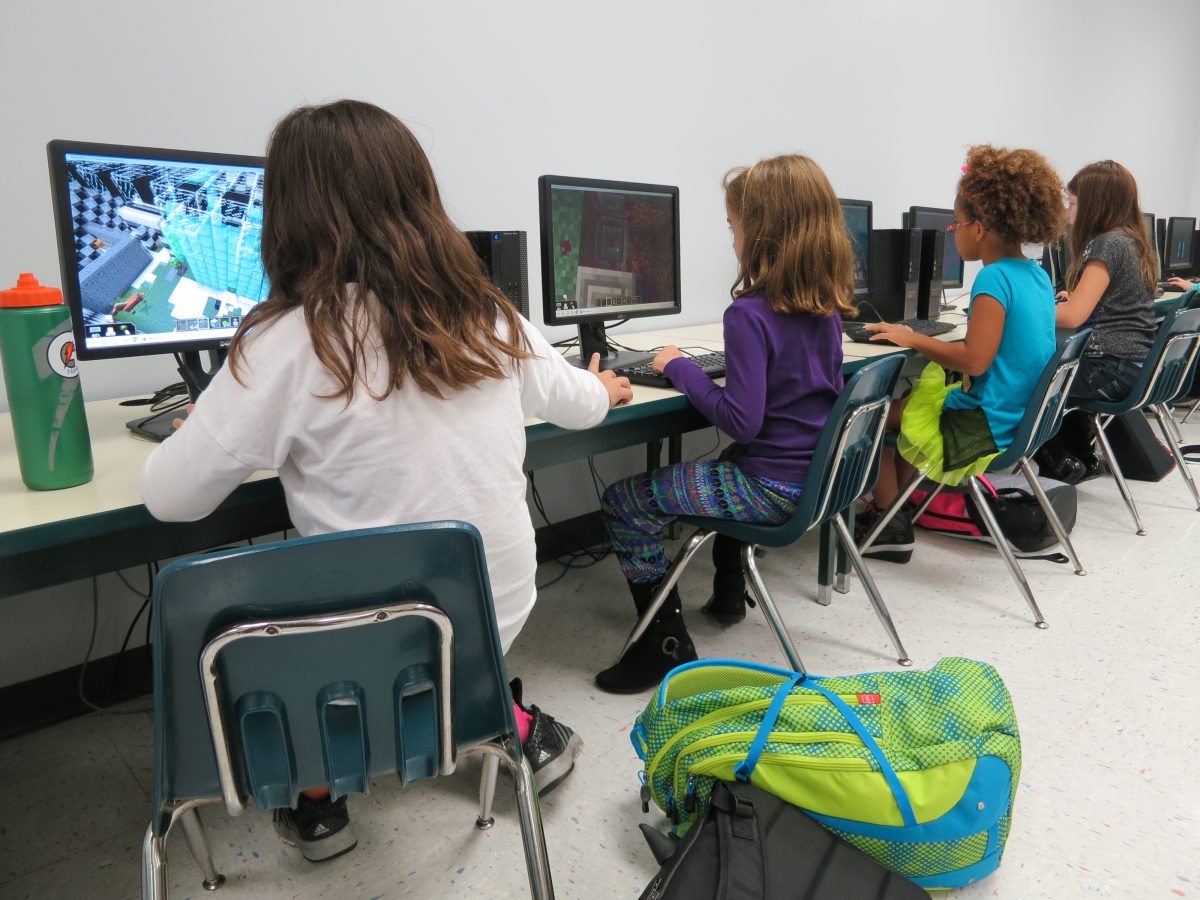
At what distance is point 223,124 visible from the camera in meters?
Result: 1.80

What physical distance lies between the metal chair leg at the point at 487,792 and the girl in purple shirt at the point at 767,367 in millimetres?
454

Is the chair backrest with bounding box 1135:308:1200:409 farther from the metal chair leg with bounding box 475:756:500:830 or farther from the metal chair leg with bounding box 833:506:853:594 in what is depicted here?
the metal chair leg with bounding box 475:756:500:830

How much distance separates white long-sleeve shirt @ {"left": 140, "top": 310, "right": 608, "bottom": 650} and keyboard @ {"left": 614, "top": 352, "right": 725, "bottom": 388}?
66 cm

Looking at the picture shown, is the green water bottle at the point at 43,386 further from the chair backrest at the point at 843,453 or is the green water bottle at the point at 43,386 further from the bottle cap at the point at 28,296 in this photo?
the chair backrest at the point at 843,453

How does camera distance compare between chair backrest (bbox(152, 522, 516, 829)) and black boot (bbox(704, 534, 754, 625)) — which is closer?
chair backrest (bbox(152, 522, 516, 829))

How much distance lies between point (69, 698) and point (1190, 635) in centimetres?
255

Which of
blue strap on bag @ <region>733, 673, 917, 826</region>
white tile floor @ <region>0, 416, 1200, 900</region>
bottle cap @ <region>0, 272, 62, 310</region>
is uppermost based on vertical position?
bottle cap @ <region>0, 272, 62, 310</region>

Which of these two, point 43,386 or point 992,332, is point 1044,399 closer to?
point 992,332

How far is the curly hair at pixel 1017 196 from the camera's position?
80.5 inches

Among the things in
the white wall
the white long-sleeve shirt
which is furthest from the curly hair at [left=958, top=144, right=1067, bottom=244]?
the white long-sleeve shirt

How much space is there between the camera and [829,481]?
1.58 meters

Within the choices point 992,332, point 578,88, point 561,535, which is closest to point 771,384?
point 992,332

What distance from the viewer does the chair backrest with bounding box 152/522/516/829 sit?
2.52 ft

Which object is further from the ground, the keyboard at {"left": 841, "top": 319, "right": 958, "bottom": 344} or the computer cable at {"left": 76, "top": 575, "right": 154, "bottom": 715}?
the keyboard at {"left": 841, "top": 319, "right": 958, "bottom": 344}
